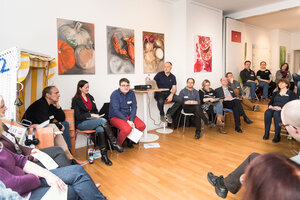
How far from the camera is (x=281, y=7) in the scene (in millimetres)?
5801

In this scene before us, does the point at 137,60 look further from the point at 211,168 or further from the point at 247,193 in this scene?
the point at 247,193

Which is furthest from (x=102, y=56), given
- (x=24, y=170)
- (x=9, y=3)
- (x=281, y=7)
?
(x=281, y=7)

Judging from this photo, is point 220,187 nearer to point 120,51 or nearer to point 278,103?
point 278,103

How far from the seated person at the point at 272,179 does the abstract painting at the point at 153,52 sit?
176 inches

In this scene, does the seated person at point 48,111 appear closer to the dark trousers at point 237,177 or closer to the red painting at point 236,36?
the dark trousers at point 237,177

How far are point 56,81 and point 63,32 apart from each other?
85cm

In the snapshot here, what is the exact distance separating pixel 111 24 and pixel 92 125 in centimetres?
213

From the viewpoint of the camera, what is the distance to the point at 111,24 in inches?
171

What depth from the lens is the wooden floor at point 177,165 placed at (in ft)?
8.11

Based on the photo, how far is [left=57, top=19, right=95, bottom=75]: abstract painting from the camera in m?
3.72

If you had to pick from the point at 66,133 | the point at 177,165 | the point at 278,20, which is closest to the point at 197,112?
the point at 177,165

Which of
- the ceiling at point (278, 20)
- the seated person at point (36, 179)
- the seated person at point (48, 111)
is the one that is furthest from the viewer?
the ceiling at point (278, 20)

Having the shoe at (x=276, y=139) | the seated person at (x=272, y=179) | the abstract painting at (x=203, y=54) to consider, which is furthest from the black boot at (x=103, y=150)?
the abstract painting at (x=203, y=54)

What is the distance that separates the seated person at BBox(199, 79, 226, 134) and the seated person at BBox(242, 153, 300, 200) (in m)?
4.37
